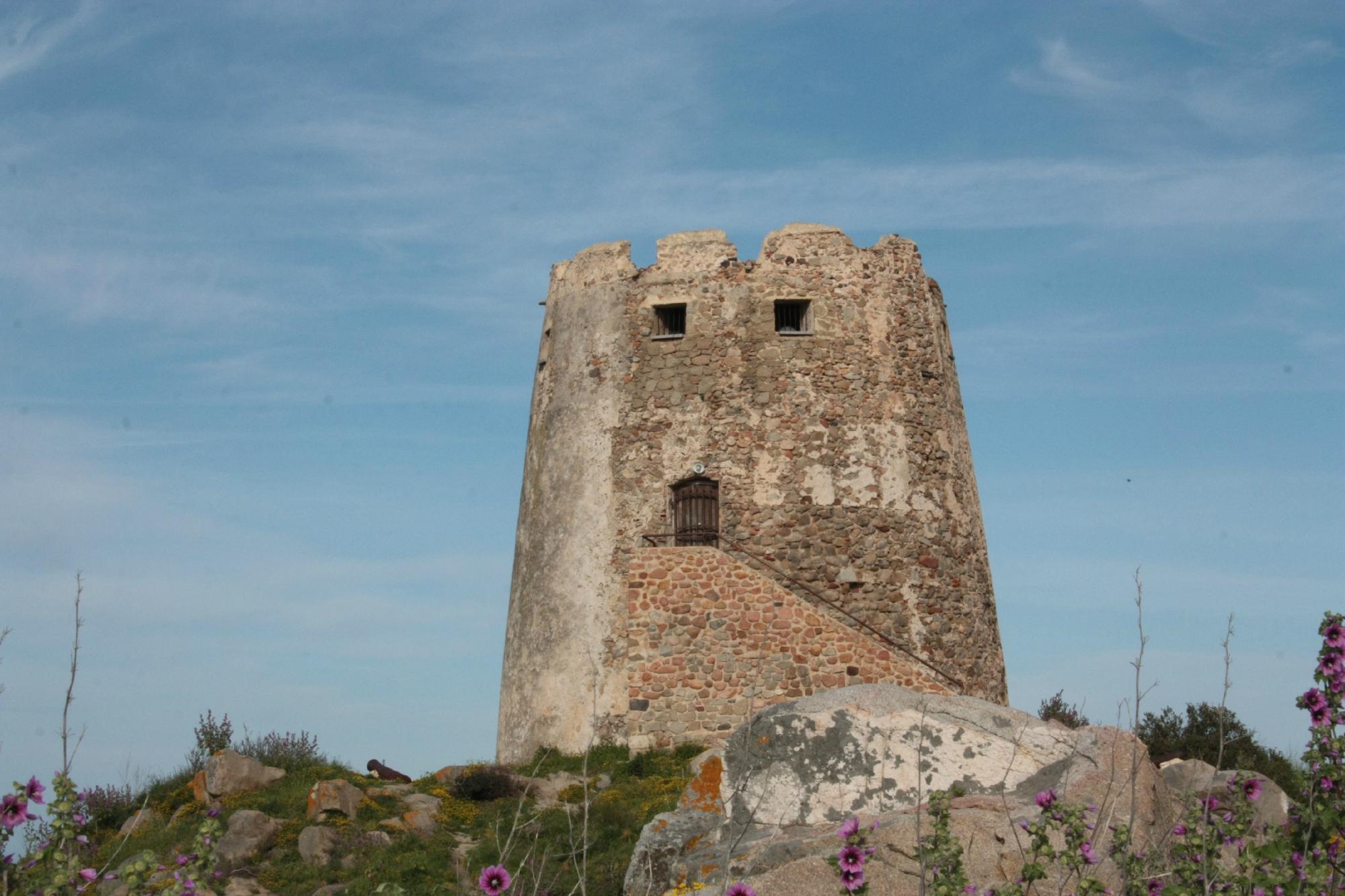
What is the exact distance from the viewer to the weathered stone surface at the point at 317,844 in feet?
53.3

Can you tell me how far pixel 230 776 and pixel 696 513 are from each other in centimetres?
819

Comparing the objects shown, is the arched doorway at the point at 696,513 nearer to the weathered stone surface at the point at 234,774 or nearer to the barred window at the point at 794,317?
the barred window at the point at 794,317

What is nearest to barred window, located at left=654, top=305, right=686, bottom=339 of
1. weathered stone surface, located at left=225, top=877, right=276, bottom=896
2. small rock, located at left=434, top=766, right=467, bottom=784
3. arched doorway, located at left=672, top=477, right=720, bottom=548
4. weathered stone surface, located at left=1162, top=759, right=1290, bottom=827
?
arched doorway, located at left=672, top=477, right=720, bottom=548

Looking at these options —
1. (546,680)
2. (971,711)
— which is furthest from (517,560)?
(971,711)

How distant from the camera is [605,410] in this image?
2386 cm

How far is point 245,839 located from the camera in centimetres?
1656

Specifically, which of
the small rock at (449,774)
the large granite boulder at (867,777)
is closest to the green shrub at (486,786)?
the small rock at (449,774)

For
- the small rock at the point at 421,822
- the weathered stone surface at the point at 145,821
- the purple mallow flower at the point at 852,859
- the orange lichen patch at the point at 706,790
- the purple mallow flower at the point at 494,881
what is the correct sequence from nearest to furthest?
the purple mallow flower at the point at 852,859 < the purple mallow flower at the point at 494,881 < the orange lichen patch at the point at 706,790 < the small rock at the point at 421,822 < the weathered stone surface at the point at 145,821

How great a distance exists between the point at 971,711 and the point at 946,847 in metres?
4.93

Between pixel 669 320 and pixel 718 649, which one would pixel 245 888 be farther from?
pixel 669 320

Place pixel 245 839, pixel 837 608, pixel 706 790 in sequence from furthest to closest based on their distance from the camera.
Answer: pixel 837 608 → pixel 245 839 → pixel 706 790

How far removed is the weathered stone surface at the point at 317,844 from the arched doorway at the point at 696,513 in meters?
8.03

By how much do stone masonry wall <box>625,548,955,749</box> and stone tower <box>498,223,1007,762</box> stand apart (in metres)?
0.03

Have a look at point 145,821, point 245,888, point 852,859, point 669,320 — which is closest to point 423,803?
point 245,888
